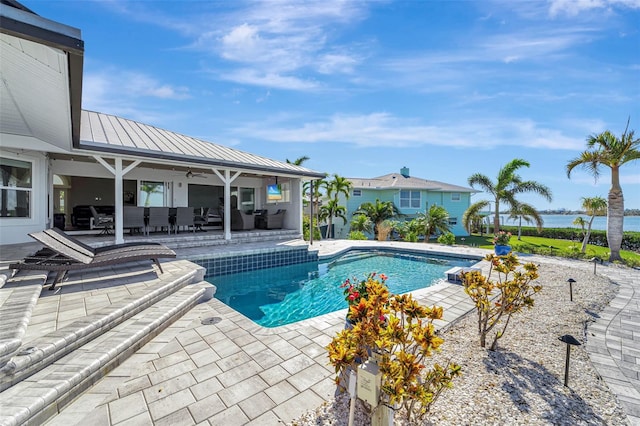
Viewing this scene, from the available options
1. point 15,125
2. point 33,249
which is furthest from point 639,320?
point 15,125

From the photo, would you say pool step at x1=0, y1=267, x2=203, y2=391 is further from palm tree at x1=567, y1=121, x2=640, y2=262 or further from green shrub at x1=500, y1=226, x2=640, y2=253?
green shrub at x1=500, y1=226, x2=640, y2=253

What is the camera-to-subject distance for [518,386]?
9.20 feet

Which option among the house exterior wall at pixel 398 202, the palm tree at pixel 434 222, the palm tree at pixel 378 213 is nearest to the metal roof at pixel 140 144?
the palm tree at pixel 378 213

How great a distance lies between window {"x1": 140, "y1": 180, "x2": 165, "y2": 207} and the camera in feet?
38.8

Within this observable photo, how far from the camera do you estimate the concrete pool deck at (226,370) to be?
233 cm

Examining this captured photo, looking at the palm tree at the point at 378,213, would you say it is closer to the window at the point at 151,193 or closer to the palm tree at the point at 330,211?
the palm tree at the point at 330,211

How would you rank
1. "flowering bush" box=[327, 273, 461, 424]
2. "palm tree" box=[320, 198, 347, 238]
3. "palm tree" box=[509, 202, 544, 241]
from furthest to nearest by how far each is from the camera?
"palm tree" box=[320, 198, 347, 238] → "palm tree" box=[509, 202, 544, 241] → "flowering bush" box=[327, 273, 461, 424]

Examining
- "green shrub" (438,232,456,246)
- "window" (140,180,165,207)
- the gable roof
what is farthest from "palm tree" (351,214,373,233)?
"window" (140,180,165,207)

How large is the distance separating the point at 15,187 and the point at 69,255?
5.51m

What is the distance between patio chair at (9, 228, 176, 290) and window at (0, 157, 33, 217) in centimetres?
376

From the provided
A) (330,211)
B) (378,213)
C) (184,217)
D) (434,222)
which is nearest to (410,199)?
(378,213)

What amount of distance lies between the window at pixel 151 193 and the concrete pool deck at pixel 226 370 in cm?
822

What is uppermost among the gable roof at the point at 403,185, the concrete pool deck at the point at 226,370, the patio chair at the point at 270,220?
the gable roof at the point at 403,185

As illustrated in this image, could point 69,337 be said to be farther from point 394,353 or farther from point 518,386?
point 518,386
